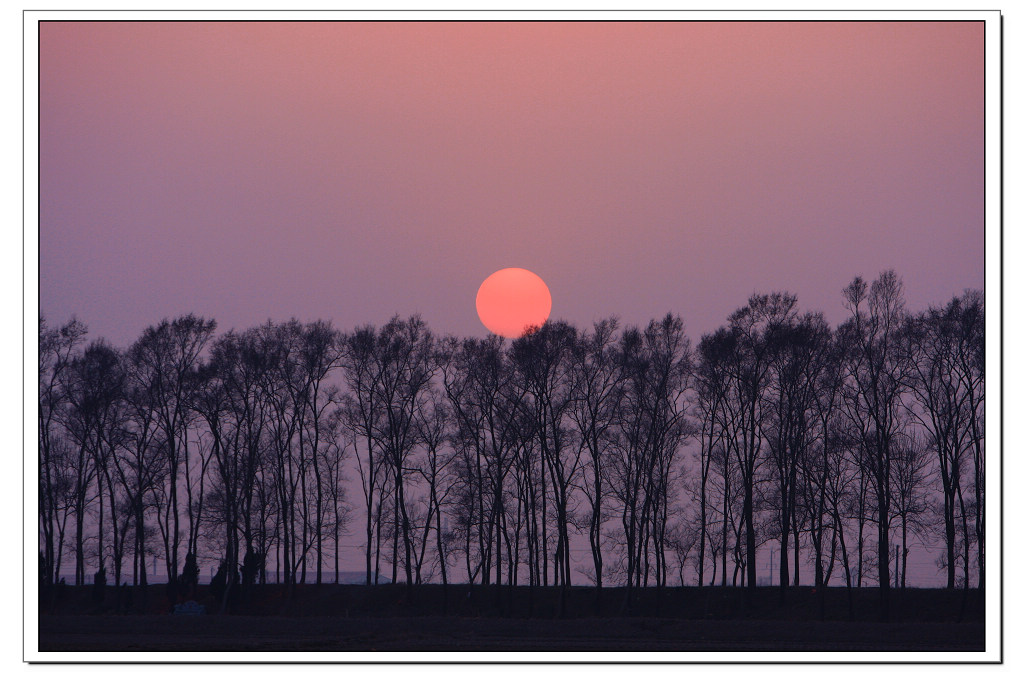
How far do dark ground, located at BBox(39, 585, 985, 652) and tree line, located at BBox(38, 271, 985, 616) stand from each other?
0.92 meters

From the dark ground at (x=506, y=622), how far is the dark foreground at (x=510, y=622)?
1.7 inches

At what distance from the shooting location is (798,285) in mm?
32438

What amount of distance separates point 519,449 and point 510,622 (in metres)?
8.88

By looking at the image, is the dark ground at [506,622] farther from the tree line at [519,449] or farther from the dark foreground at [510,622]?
the tree line at [519,449]

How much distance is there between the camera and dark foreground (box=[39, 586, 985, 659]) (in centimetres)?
1956

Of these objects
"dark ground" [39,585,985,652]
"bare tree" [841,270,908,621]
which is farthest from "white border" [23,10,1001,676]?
"bare tree" [841,270,908,621]

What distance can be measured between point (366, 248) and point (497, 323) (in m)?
5.17

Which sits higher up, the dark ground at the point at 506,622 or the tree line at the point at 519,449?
the tree line at the point at 519,449

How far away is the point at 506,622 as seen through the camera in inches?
1021

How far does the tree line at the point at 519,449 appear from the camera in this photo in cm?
3145
